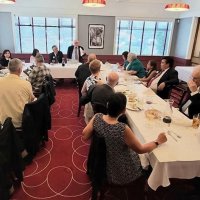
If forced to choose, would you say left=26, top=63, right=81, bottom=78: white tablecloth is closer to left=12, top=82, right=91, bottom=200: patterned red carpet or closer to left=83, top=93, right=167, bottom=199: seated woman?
left=12, top=82, right=91, bottom=200: patterned red carpet

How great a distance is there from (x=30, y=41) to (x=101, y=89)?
6.19 meters

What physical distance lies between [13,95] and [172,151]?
5.86 ft

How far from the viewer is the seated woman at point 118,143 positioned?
1.48 meters

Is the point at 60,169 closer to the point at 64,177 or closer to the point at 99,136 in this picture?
the point at 64,177

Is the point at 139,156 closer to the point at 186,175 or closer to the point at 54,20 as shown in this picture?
the point at 186,175

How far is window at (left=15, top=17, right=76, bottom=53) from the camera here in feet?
23.8

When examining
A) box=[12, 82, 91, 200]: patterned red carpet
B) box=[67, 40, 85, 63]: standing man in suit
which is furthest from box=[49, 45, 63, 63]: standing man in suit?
box=[12, 82, 91, 200]: patterned red carpet

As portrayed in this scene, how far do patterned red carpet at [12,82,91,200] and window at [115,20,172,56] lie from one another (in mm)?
5388

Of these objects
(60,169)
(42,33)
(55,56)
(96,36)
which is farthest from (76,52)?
(60,169)

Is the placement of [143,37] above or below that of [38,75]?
above

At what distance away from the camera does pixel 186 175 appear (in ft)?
5.21

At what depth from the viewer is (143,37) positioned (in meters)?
8.27

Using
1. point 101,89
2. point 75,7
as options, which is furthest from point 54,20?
point 101,89

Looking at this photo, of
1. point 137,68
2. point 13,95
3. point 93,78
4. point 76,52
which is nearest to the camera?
point 13,95
